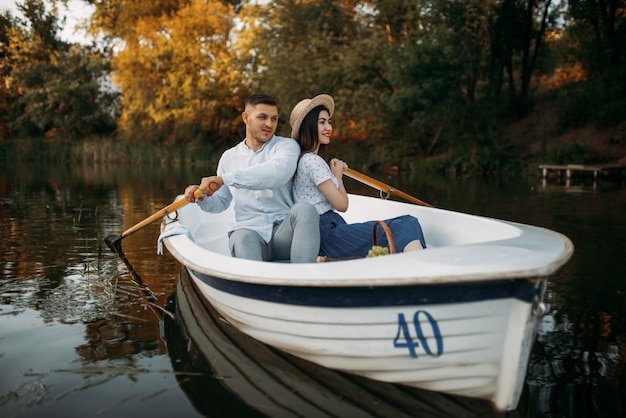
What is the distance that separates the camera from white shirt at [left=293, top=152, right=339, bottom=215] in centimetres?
333

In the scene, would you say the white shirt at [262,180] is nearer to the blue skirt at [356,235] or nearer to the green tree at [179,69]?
the blue skirt at [356,235]

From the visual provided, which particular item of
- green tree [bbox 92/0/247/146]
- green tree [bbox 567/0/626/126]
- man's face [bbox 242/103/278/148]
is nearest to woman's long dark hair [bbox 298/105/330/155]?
man's face [bbox 242/103/278/148]

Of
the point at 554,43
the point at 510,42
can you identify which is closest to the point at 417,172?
the point at 510,42

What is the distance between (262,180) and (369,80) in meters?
17.2

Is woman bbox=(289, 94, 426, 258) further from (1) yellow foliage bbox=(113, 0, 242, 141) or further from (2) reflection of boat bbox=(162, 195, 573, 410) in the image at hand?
(1) yellow foliage bbox=(113, 0, 242, 141)

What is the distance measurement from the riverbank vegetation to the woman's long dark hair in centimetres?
1456

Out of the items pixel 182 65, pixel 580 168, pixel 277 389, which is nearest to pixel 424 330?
pixel 277 389

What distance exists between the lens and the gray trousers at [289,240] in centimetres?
314

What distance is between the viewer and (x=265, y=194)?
352 centimetres

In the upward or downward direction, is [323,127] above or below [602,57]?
below

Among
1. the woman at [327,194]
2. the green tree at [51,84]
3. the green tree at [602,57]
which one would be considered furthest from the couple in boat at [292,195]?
the green tree at [51,84]

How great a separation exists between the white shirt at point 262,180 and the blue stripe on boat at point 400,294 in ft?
2.64

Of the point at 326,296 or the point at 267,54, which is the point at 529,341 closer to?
the point at 326,296

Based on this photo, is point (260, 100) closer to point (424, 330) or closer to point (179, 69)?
point (424, 330)
